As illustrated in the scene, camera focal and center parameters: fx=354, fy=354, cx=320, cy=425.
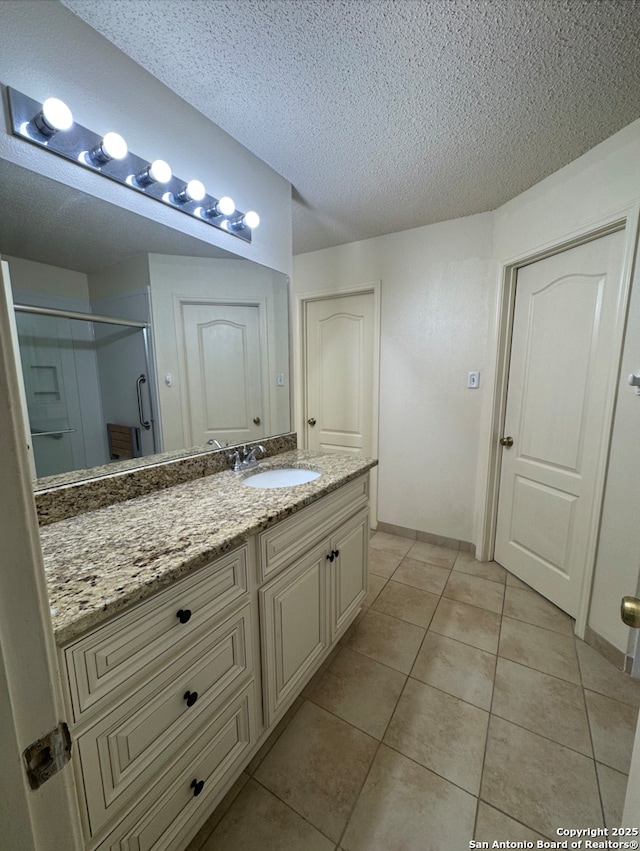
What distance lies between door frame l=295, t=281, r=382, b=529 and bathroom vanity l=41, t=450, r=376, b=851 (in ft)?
4.34

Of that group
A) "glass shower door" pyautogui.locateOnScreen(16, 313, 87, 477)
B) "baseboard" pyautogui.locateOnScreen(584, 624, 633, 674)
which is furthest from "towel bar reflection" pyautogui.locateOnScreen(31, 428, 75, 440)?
"baseboard" pyautogui.locateOnScreen(584, 624, 633, 674)

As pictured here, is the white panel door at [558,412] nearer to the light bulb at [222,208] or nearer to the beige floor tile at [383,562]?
the beige floor tile at [383,562]

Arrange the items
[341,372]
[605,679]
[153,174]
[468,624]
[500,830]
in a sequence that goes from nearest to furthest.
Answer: [500,830] → [153,174] → [605,679] → [468,624] → [341,372]

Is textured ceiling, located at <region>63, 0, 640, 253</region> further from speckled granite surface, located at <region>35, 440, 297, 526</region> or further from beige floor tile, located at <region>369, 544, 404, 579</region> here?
beige floor tile, located at <region>369, 544, 404, 579</region>

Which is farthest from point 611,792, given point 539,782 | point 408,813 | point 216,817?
point 216,817

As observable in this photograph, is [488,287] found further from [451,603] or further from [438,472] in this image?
[451,603]

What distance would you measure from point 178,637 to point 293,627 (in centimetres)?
52

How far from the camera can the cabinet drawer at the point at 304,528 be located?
1.14m

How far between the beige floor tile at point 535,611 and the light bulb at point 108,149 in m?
2.68

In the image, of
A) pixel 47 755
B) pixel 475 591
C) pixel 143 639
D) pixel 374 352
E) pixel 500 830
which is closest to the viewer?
pixel 47 755

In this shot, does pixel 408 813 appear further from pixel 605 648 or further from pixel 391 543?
pixel 391 543

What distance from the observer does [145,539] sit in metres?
0.97

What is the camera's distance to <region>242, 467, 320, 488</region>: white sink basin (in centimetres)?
164

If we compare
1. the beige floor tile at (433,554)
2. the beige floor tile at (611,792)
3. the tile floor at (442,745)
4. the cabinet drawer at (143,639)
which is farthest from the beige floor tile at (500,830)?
the beige floor tile at (433,554)
